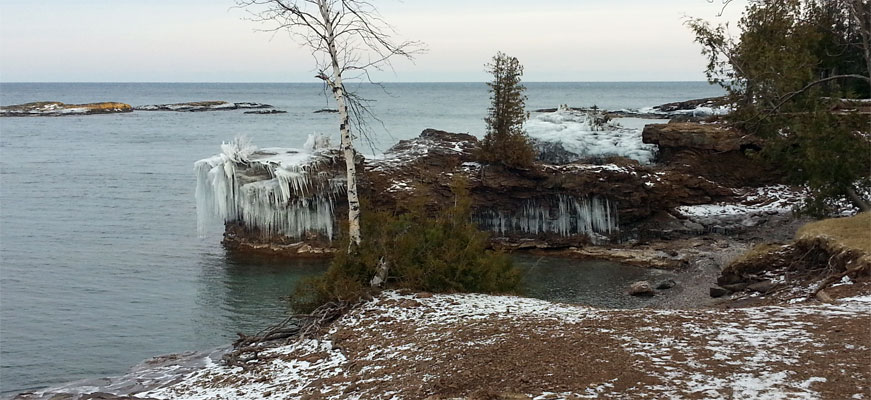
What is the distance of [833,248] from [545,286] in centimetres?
934

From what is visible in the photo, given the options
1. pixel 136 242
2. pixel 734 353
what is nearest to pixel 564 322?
pixel 734 353

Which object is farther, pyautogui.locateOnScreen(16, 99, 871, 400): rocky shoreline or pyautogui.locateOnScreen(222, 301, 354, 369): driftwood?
pyautogui.locateOnScreen(222, 301, 354, 369): driftwood

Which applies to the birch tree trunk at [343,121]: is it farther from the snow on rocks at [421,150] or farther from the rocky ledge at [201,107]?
the rocky ledge at [201,107]

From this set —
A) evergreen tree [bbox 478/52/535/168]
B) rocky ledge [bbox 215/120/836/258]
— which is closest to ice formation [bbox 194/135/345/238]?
rocky ledge [bbox 215/120/836/258]

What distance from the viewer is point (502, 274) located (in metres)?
14.8

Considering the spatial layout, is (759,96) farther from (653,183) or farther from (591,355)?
(591,355)

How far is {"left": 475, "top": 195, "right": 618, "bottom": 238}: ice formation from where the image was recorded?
2709 cm

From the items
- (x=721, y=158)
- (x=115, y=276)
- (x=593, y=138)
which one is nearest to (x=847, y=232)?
(x=721, y=158)

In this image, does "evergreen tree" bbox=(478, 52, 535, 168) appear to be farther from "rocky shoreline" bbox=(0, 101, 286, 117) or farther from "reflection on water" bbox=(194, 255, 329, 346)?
"rocky shoreline" bbox=(0, 101, 286, 117)

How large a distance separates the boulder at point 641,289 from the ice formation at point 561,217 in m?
6.45

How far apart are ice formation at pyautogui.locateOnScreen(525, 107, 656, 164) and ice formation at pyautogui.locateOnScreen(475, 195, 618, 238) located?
4.99 m

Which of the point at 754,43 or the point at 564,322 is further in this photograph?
the point at 754,43

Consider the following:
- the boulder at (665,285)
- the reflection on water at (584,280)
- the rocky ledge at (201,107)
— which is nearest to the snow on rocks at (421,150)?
the reflection on water at (584,280)

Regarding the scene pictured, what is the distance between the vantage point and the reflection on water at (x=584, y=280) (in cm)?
2002
